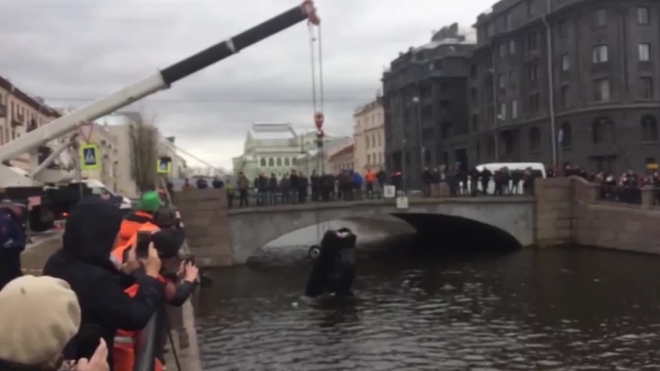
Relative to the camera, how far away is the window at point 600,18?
53375mm

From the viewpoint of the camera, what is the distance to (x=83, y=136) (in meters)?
18.1

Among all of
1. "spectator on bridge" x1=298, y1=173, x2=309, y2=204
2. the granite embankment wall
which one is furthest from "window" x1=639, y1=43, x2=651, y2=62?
"spectator on bridge" x1=298, y1=173, x2=309, y2=204

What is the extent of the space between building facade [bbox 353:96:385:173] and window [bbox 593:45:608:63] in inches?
1846

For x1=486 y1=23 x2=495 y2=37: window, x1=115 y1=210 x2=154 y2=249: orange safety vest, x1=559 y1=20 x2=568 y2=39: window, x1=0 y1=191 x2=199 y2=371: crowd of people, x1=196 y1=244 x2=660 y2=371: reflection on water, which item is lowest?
x1=196 y1=244 x2=660 y2=371: reflection on water

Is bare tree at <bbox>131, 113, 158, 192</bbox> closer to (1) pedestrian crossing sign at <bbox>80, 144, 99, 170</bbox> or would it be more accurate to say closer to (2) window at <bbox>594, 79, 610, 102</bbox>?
(2) window at <bbox>594, 79, 610, 102</bbox>

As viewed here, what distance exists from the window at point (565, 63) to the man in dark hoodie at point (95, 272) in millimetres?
54699

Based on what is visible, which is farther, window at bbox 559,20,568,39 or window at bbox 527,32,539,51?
window at bbox 527,32,539,51

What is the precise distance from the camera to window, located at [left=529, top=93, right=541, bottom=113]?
5996 cm

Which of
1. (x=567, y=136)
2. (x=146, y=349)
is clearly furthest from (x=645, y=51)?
(x=146, y=349)

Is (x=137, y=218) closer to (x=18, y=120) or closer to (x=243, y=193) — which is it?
(x=243, y=193)

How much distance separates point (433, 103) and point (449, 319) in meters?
62.8

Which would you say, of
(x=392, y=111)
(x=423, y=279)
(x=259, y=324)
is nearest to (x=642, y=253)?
(x=423, y=279)

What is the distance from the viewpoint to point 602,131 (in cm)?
5341

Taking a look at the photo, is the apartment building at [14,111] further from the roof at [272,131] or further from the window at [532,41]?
the roof at [272,131]
